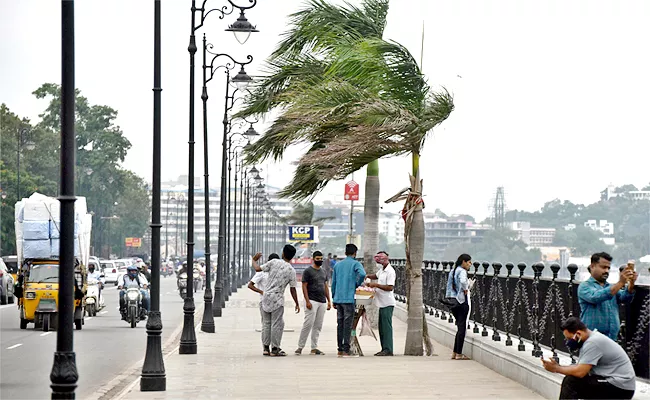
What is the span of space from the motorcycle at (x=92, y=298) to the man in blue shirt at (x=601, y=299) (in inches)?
1147

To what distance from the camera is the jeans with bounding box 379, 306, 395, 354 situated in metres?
23.1

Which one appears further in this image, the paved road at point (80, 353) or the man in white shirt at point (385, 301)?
the man in white shirt at point (385, 301)

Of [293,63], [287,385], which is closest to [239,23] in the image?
[293,63]

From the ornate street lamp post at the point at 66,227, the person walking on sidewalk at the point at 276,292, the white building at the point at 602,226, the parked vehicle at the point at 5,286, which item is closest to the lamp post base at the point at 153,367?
the person walking on sidewalk at the point at 276,292

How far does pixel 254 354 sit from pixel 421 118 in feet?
18.5

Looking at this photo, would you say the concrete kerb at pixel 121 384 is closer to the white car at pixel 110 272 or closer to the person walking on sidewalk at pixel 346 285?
the person walking on sidewalk at pixel 346 285

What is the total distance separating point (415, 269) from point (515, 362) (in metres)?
6.23

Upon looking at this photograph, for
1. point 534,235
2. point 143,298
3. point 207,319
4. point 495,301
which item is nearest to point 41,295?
point 143,298

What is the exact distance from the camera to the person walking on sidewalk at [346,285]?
22656 millimetres

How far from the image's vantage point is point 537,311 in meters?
16.7

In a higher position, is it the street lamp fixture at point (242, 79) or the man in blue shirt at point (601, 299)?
the street lamp fixture at point (242, 79)

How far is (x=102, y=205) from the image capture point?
140 meters

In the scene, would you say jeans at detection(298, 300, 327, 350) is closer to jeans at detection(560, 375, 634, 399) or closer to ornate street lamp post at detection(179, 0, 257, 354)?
ornate street lamp post at detection(179, 0, 257, 354)

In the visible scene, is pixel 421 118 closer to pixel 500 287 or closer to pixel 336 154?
pixel 336 154
